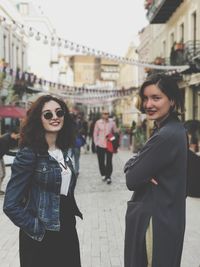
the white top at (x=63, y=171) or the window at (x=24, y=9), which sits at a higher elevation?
the window at (x=24, y=9)

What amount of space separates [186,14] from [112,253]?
2050 cm

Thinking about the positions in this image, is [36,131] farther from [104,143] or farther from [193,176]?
[104,143]

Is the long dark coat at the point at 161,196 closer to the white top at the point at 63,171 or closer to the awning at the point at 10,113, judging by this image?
the white top at the point at 63,171

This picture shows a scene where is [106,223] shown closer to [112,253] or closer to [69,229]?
[112,253]

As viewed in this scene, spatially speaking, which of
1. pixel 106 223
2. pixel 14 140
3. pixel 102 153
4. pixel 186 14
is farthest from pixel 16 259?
pixel 186 14

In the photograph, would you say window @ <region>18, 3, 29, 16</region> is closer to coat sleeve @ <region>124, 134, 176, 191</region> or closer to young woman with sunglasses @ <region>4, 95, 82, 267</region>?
young woman with sunglasses @ <region>4, 95, 82, 267</region>

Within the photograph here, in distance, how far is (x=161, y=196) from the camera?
2441mm

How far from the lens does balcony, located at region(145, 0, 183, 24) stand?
83.1 ft

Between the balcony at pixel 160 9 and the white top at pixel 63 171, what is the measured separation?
899 inches

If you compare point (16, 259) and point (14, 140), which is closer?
point (16, 259)

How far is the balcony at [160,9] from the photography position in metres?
25.3

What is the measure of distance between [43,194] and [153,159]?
0.82 metres

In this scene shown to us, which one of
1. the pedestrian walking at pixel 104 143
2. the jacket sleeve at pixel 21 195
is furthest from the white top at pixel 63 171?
the pedestrian walking at pixel 104 143

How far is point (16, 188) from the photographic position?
2881 millimetres
